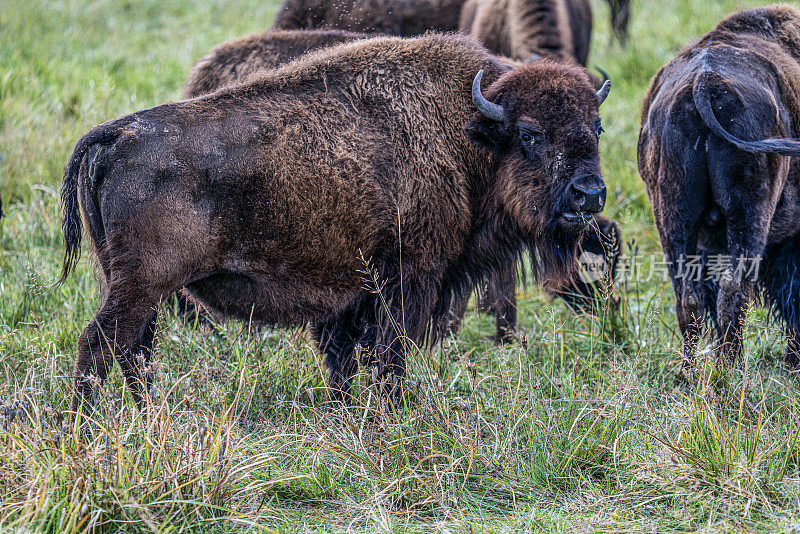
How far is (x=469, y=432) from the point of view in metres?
3.59

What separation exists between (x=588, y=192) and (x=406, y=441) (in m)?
1.52

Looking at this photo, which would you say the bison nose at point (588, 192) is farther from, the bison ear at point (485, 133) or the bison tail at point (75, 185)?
the bison tail at point (75, 185)

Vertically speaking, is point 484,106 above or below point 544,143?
above

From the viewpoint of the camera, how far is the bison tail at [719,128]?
3.97 meters

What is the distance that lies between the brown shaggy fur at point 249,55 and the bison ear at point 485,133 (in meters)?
2.07

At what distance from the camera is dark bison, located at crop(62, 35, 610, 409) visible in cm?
Result: 368

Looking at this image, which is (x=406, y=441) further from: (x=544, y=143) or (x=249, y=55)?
(x=249, y=55)

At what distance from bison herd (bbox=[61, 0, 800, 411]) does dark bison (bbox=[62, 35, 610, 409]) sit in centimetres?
1

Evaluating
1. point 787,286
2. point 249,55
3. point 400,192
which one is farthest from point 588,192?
point 249,55

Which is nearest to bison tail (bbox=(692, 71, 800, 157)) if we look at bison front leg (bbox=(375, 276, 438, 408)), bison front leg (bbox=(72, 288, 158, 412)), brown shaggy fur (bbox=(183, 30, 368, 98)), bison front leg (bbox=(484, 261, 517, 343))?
bison front leg (bbox=(484, 261, 517, 343))

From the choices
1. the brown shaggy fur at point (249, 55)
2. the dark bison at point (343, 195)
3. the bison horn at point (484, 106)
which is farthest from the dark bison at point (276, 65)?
the bison horn at point (484, 106)

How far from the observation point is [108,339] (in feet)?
12.0

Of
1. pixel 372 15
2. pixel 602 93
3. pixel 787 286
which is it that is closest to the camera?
pixel 602 93

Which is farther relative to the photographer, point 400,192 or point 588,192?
point 400,192
